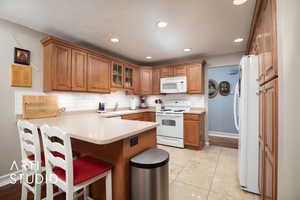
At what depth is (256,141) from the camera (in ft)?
5.63

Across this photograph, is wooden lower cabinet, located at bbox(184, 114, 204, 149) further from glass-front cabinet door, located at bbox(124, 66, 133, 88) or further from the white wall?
the white wall

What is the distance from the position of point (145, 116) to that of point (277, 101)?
3.29 m

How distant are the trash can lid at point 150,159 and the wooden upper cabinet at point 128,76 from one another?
2699mm

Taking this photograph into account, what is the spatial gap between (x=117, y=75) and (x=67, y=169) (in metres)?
2.83

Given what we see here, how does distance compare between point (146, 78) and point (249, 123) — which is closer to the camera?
point (249, 123)

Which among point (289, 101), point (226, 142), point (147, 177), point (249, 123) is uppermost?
point (289, 101)

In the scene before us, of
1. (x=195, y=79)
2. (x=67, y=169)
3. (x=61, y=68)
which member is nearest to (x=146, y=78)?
(x=195, y=79)

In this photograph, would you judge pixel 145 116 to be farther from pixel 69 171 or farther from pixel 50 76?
pixel 69 171

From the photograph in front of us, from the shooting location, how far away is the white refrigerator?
1711mm

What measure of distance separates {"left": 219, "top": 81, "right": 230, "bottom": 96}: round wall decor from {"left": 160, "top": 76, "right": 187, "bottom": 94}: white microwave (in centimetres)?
201

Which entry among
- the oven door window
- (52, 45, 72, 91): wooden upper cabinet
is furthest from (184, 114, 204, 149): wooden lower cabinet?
(52, 45, 72, 91): wooden upper cabinet

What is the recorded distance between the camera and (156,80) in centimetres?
422

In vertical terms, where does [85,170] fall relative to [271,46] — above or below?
below

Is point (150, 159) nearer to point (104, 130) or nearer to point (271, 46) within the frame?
point (104, 130)
